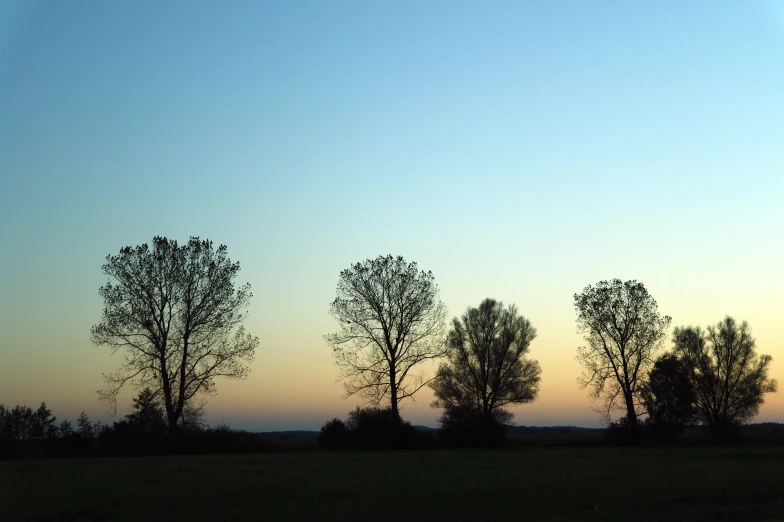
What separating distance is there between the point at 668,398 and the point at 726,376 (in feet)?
44.3

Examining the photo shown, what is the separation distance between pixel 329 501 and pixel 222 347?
110ft

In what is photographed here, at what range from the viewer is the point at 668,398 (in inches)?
2576

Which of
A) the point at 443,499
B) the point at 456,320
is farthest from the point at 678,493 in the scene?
the point at 456,320

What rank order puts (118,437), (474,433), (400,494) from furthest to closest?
(474,433) < (118,437) < (400,494)

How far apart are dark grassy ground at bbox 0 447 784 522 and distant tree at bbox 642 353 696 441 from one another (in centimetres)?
3721

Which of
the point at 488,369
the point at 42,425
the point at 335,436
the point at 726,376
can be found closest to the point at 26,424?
the point at 42,425

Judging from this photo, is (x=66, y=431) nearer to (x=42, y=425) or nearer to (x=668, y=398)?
(x=42, y=425)

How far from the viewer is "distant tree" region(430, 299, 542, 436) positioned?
67312mm

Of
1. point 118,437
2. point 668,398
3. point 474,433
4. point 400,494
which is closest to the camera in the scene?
point 400,494

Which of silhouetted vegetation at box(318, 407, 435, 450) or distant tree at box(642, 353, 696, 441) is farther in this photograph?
distant tree at box(642, 353, 696, 441)

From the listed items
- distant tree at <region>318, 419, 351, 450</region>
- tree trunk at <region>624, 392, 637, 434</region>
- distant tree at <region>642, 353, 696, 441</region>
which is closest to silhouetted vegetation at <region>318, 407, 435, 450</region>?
distant tree at <region>318, 419, 351, 450</region>

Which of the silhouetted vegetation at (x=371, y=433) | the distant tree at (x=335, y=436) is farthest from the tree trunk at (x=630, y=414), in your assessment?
the distant tree at (x=335, y=436)

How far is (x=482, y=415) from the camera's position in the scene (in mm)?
63250

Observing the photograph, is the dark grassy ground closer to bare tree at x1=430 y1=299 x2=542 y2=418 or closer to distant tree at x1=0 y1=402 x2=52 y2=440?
distant tree at x1=0 y1=402 x2=52 y2=440
